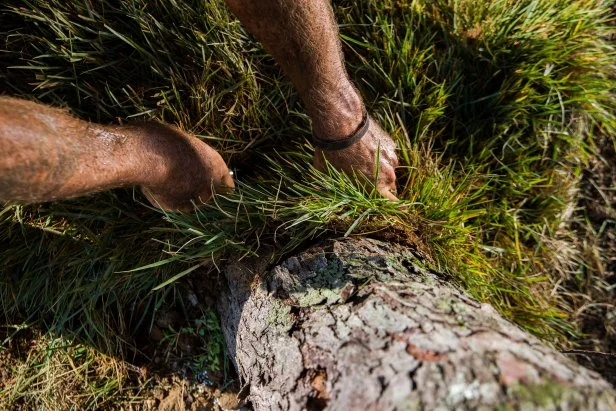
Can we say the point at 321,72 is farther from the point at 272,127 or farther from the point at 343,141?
the point at 272,127

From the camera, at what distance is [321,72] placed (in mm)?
1641

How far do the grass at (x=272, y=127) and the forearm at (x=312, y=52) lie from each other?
0.75ft

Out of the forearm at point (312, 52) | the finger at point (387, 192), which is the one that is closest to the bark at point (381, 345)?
the finger at point (387, 192)

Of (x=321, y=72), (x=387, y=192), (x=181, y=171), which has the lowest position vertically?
(x=181, y=171)

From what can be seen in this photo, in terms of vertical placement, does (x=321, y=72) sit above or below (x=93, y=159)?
above

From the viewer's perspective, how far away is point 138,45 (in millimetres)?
1885

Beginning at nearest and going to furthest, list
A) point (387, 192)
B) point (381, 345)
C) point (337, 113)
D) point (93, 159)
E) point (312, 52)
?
point (381, 345), point (93, 159), point (312, 52), point (337, 113), point (387, 192)

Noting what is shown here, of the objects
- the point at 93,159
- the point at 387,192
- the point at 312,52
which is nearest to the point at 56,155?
the point at 93,159

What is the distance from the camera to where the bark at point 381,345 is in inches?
36.4

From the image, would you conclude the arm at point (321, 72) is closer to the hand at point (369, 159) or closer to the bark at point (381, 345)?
the hand at point (369, 159)

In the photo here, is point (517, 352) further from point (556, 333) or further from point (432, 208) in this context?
point (556, 333)

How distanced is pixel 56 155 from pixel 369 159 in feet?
3.36

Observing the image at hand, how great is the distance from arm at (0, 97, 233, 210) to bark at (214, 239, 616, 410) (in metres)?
0.43

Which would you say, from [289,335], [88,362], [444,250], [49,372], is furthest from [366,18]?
A: [49,372]
